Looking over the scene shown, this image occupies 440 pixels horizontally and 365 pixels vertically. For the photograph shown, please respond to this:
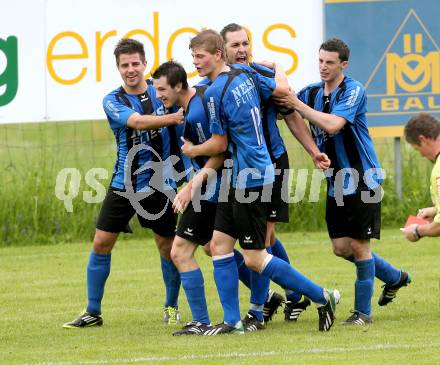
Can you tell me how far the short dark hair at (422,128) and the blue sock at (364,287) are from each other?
1.45 meters

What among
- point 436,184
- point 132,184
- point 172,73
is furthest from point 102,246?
point 436,184

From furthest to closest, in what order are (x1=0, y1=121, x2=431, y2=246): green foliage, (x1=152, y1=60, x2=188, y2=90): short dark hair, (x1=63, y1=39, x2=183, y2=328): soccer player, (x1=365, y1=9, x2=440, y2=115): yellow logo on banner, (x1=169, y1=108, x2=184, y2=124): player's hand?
(x1=365, y1=9, x2=440, y2=115): yellow logo on banner, (x1=0, y1=121, x2=431, y2=246): green foliage, (x1=63, y1=39, x2=183, y2=328): soccer player, (x1=169, y1=108, x2=184, y2=124): player's hand, (x1=152, y1=60, x2=188, y2=90): short dark hair

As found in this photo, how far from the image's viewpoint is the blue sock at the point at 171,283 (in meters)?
9.48

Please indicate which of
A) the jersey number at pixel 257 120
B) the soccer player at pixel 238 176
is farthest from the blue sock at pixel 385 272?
the jersey number at pixel 257 120

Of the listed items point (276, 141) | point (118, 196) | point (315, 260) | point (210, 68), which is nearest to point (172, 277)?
point (118, 196)

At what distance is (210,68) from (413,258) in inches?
203

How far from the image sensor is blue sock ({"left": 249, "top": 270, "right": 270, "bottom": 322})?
29.3 ft

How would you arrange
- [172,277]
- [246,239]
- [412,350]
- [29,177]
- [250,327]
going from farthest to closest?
1. [29,177]
2. [172,277]
3. [250,327]
4. [246,239]
5. [412,350]

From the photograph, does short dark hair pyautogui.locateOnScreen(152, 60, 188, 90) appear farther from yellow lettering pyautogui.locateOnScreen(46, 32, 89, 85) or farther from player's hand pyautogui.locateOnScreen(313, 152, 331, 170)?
yellow lettering pyautogui.locateOnScreen(46, 32, 89, 85)

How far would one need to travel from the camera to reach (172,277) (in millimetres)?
9539

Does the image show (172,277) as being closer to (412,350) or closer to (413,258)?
(412,350)

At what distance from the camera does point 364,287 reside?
8.95 metres

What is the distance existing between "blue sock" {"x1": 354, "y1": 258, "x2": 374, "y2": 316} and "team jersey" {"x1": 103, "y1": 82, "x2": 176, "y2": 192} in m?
1.67

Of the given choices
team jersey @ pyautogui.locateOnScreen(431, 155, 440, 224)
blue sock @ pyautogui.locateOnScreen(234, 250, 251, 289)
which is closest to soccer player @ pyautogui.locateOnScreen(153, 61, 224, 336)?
blue sock @ pyautogui.locateOnScreen(234, 250, 251, 289)
